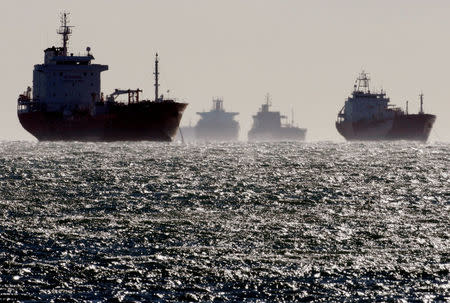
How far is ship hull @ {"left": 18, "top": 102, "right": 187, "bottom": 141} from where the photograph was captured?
12850cm

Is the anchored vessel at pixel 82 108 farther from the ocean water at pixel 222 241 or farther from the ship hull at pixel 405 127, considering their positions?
the ocean water at pixel 222 241

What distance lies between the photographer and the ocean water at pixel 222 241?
20.8 meters

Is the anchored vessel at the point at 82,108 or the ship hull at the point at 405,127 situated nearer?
the anchored vessel at the point at 82,108

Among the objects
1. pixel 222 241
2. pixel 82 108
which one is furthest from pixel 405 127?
pixel 222 241

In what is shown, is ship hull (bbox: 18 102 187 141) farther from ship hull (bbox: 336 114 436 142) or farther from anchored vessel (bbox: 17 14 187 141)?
ship hull (bbox: 336 114 436 142)

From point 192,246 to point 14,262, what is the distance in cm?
542

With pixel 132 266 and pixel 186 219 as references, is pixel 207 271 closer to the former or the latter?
pixel 132 266

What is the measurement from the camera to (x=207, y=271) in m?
22.8

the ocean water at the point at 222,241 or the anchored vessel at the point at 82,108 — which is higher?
the anchored vessel at the point at 82,108

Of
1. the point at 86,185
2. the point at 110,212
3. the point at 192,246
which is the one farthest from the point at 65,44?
the point at 192,246

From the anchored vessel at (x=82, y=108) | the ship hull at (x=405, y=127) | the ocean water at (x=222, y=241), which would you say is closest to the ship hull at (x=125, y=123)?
the anchored vessel at (x=82, y=108)

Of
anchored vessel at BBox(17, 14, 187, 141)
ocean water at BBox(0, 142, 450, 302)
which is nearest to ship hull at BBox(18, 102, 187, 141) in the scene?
anchored vessel at BBox(17, 14, 187, 141)

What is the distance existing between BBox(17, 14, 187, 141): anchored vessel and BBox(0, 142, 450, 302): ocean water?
7673cm

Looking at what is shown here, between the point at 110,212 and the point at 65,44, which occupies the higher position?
the point at 65,44
